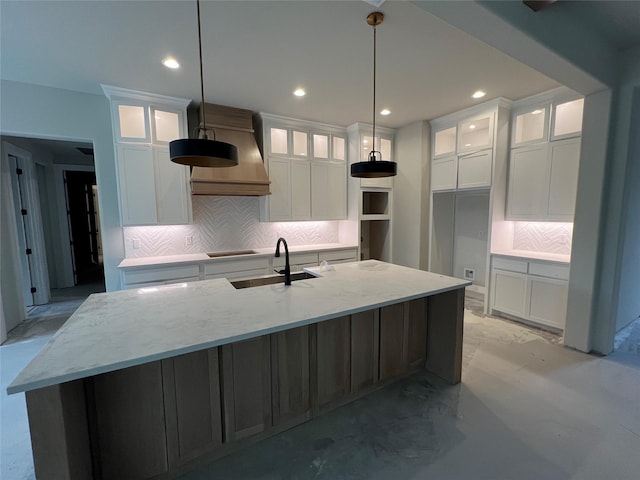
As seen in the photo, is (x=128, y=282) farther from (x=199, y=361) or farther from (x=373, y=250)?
(x=373, y=250)

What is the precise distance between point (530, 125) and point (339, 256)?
3.04 m

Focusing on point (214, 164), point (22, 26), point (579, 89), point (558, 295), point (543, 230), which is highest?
point (22, 26)

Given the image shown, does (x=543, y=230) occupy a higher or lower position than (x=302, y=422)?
Answer: higher

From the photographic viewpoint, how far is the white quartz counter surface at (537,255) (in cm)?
323

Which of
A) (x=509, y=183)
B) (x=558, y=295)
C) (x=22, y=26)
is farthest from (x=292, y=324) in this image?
(x=509, y=183)

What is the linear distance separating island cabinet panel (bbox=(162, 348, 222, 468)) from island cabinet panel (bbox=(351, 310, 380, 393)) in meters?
0.98

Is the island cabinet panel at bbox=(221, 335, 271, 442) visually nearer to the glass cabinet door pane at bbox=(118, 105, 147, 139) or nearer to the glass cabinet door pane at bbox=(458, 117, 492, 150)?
the glass cabinet door pane at bbox=(118, 105, 147, 139)

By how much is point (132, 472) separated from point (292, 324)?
1.11 m

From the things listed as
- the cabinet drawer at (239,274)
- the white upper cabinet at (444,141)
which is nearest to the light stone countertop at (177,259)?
the cabinet drawer at (239,274)

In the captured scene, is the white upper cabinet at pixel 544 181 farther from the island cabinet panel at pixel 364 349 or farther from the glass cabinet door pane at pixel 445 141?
the island cabinet panel at pixel 364 349

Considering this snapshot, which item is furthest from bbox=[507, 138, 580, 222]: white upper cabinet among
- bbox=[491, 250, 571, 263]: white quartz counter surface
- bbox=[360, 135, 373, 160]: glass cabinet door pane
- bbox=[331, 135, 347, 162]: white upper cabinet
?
bbox=[331, 135, 347, 162]: white upper cabinet

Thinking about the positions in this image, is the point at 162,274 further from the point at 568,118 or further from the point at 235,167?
the point at 568,118

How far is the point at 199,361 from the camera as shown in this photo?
158 cm

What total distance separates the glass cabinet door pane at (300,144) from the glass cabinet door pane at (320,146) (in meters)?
0.15
